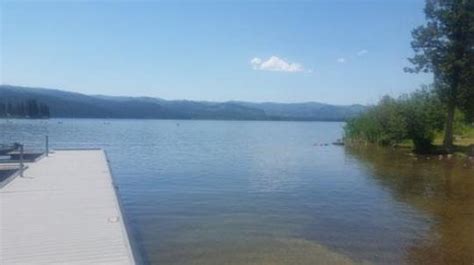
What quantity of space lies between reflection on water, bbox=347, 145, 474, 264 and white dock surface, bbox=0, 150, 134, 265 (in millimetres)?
6993

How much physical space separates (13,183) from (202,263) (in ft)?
25.9

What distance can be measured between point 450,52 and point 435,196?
72.1 feet

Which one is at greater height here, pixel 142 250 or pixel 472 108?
pixel 472 108

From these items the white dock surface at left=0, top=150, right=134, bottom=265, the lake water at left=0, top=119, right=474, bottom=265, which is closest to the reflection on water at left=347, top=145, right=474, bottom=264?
the lake water at left=0, top=119, right=474, bottom=265

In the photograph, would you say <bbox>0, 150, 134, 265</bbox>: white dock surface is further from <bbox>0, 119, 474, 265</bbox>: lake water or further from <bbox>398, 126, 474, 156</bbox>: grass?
<bbox>398, 126, 474, 156</bbox>: grass

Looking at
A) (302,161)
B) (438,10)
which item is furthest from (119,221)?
(438,10)

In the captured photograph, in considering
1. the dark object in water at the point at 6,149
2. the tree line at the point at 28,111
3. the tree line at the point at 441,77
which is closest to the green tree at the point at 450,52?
the tree line at the point at 441,77

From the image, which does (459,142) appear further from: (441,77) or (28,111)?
(28,111)

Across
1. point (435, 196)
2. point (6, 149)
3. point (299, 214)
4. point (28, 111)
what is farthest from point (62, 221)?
point (28, 111)

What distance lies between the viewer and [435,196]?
2089cm

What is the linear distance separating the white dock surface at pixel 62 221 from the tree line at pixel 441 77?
99.1ft

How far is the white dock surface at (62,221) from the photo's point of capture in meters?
8.49

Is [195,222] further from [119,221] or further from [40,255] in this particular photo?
[40,255]

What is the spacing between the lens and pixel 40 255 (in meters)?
8.48
